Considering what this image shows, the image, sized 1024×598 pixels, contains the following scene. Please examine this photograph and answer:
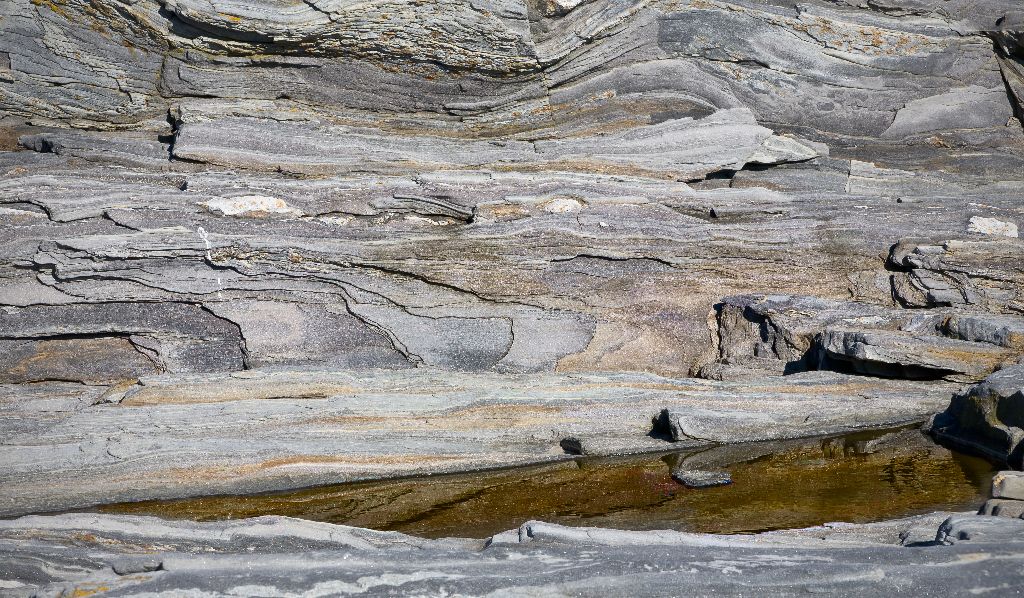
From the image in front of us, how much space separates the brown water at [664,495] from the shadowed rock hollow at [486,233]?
0.33 meters

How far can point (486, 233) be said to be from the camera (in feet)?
39.5

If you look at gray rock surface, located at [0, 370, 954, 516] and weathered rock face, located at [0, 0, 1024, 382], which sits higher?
weathered rock face, located at [0, 0, 1024, 382]

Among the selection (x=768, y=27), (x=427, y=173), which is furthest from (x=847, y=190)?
(x=427, y=173)

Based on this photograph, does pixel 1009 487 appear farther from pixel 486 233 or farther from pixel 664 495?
pixel 486 233

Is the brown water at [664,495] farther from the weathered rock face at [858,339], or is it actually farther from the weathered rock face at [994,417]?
the weathered rock face at [858,339]

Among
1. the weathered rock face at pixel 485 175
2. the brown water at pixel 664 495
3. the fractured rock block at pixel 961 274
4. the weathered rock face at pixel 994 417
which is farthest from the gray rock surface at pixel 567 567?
the fractured rock block at pixel 961 274

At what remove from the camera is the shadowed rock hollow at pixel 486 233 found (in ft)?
32.3

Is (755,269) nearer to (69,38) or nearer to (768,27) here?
(768,27)

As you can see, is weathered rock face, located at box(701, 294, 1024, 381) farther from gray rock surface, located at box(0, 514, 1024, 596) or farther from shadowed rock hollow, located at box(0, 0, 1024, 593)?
gray rock surface, located at box(0, 514, 1024, 596)

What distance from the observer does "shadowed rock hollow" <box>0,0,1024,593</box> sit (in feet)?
32.3

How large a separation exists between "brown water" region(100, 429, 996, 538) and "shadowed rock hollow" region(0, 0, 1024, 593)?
327mm

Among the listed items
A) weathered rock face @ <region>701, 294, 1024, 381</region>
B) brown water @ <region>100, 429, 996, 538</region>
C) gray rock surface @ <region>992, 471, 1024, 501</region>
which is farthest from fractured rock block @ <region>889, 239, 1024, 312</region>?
gray rock surface @ <region>992, 471, 1024, 501</region>

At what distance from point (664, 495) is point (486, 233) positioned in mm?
4970

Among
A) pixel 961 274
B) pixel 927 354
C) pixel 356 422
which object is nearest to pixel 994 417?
pixel 927 354
